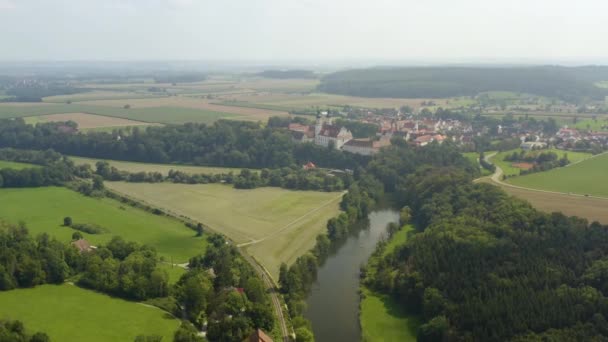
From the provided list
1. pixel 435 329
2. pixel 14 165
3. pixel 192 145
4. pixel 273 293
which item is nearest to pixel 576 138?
pixel 192 145

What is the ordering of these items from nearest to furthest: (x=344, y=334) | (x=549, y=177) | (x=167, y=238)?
(x=344, y=334)
(x=167, y=238)
(x=549, y=177)

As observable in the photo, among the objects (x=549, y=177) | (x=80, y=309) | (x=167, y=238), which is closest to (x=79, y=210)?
(x=167, y=238)

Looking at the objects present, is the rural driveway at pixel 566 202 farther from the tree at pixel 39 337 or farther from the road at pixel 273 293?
the tree at pixel 39 337

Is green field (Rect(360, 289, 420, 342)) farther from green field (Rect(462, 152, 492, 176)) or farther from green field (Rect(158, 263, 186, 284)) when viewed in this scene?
green field (Rect(462, 152, 492, 176))

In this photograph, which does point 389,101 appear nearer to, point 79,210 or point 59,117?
point 59,117

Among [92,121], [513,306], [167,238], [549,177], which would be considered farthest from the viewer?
[92,121]
